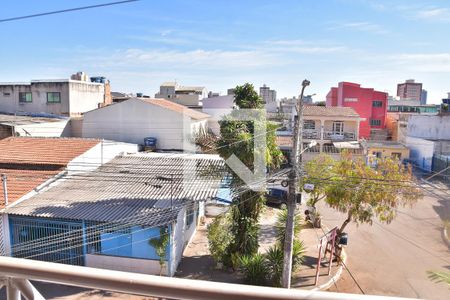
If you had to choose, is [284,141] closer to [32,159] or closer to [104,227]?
[32,159]

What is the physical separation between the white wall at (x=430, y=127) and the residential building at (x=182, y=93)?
23.2 metres

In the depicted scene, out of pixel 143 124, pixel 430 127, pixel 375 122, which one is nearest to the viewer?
pixel 143 124

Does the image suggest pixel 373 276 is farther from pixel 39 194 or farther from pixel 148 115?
pixel 148 115

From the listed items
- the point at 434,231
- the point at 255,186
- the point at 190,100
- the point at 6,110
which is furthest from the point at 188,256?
the point at 190,100

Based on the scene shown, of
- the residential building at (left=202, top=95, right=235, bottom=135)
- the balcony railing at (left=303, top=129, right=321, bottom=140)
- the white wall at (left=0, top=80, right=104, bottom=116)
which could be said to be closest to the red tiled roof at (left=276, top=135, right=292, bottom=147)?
the balcony railing at (left=303, top=129, right=321, bottom=140)

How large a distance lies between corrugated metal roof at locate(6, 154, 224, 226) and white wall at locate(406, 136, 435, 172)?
68.6 ft

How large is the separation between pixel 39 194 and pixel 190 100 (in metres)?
31.5

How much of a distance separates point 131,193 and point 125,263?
2.82 m

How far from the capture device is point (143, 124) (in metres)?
23.0

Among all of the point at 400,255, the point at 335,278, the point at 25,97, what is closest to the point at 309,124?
the point at 400,255

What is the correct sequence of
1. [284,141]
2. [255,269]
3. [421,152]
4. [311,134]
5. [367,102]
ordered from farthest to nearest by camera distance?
1. [367,102]
2. [284,141]
3. [421,152]
4. [311,134]
5. [255,269]

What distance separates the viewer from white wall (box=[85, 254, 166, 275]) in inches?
495

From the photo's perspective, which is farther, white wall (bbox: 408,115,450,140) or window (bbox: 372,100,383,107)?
window (bbox: 372,100,383,107)

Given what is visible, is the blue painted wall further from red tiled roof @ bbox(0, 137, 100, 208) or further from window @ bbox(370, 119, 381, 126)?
window @ bbox(370, 119, 381, 126)
